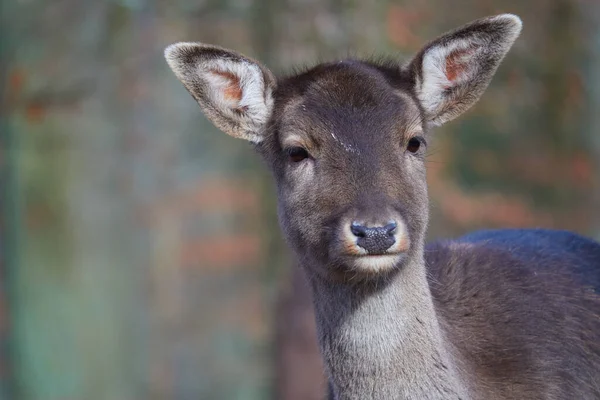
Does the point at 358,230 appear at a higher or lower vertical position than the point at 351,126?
lower

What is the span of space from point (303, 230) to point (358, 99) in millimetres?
693

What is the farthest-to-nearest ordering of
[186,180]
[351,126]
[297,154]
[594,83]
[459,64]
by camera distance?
[186,180] → [594,83] → [459,64] → [297,154] → [351,126]

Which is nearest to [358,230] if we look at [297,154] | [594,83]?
[297,154]

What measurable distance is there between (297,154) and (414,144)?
0.58 m

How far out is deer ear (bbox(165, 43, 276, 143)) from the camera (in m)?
5.37

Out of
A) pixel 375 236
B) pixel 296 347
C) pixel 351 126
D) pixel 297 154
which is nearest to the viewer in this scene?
pixel 375 236

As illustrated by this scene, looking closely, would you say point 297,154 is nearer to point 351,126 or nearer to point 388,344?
point 351,126

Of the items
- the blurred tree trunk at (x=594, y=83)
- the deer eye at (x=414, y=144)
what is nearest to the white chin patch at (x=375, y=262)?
the deer eye at (x=414, y=144)

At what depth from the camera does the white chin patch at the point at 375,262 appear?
4539 mm

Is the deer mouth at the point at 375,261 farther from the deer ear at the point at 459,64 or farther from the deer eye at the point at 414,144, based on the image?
the deer ear at the point at 459,64

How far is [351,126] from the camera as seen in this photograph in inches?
193

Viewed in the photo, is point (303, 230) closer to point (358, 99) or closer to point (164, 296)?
point (358, 99)

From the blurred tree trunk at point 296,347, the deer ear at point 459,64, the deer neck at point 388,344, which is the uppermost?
the deer ear at point 459,64

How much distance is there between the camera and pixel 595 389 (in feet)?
17.5
